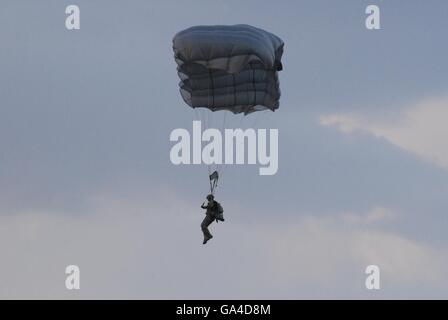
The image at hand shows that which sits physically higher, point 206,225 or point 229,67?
point 229,67

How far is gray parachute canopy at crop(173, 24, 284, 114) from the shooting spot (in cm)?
6438

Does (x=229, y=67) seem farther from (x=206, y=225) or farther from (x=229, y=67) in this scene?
(x=206, y=225)

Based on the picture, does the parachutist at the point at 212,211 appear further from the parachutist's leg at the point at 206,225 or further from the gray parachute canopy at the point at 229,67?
the gray parachute canopy at the point at 229,67

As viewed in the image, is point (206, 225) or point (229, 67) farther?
point (206, 225)

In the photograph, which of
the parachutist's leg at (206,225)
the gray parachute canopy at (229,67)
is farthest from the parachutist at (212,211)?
the gray parachute canopy at (229,67)

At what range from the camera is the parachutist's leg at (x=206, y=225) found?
6625cm

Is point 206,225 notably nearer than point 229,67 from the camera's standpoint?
No

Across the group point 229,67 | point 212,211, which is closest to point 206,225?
point 212,211

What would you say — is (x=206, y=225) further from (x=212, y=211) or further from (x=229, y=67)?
(x=229, y=67)

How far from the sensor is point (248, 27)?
216 feet

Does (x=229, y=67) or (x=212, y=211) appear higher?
(x=229, y=67)

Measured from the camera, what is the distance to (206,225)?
66500mm
